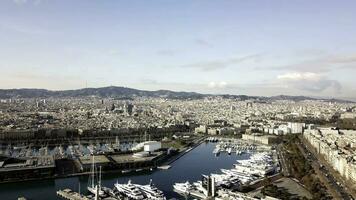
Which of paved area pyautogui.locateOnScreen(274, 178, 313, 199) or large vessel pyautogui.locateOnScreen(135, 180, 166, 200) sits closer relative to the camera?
large vessel pyautogui.locateOnScreen(135, 180, 166, 200)

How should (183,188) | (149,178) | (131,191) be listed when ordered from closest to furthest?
(131,191)
(183,188)
(149,178)

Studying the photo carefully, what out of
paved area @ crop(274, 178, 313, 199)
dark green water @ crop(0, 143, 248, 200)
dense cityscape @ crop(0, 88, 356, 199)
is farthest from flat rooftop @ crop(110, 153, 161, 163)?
paved area @ crop(274, 178, 313, 199)

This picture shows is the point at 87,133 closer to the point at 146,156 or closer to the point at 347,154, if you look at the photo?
the point at 146,156

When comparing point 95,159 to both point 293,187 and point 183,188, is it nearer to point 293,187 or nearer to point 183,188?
point 183,188

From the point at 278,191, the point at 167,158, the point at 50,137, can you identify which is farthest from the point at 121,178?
the point at 50,137

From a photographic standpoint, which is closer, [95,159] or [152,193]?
[152,193]

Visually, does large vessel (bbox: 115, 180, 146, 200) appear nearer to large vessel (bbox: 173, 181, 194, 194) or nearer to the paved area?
large vessel (bbox: 173, 181, 194, 194)

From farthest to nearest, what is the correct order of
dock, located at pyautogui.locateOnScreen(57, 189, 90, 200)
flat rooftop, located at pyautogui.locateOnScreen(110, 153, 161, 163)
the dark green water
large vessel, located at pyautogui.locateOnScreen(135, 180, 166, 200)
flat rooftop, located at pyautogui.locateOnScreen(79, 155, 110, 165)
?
1. flat rooftop, located at pyautogui.locateOnScreen(110, 153, 161, 163)
2. flat rooftop, located at pyautogui.locateOnScreen(79, 155, 110, 165)
3. the dark green water
4. large vessel, located at pyautogui.locateOnScreen(135, 180, 166, 200)
5. dock, located at pyautogui.locateOnScreen(57, 189, 90, 200)

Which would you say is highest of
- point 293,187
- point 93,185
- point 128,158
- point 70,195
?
point 128,158

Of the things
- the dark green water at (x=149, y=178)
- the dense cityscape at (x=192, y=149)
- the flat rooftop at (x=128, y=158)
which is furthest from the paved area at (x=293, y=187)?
the flat rooftop at (x=128, y=158)

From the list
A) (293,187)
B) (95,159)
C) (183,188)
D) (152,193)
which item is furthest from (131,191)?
(293,187)
